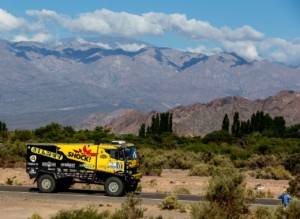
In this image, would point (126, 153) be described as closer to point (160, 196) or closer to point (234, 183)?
point (160, 196)

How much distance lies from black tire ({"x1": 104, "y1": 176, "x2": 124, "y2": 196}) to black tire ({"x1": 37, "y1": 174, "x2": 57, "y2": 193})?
9.31ft

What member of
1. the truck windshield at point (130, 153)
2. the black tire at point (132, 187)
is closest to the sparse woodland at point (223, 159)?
the truck windshield at point (130, 153)

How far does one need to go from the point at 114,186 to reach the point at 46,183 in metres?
3.62

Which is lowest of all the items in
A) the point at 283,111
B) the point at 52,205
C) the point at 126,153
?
the point at 52,205

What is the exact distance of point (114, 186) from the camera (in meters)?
27.2

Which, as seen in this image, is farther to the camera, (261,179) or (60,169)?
(261,179)

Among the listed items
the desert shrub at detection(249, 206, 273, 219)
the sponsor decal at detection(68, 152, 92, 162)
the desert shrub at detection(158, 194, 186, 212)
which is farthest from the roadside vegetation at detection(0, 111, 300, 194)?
the desert shrub at detection(249, 206, 273, 219)

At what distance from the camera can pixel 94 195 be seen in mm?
27812

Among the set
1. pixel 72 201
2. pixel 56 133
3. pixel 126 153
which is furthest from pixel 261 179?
pixel 56 133

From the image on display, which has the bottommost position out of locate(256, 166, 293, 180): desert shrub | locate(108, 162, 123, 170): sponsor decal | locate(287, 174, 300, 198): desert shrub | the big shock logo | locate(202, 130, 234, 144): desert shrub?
locate(287, 174, 300, 198): desert shrub

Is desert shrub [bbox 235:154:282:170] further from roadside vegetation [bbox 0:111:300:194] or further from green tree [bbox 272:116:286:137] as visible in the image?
green tree [bbox 272:116:286:137]

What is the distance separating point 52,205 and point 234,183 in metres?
8.27

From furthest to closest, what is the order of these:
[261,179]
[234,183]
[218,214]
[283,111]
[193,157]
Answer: [283,111] < [193,157] < [261,179] < [234,183] < [218,214]

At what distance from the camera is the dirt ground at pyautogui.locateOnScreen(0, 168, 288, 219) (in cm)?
2222
